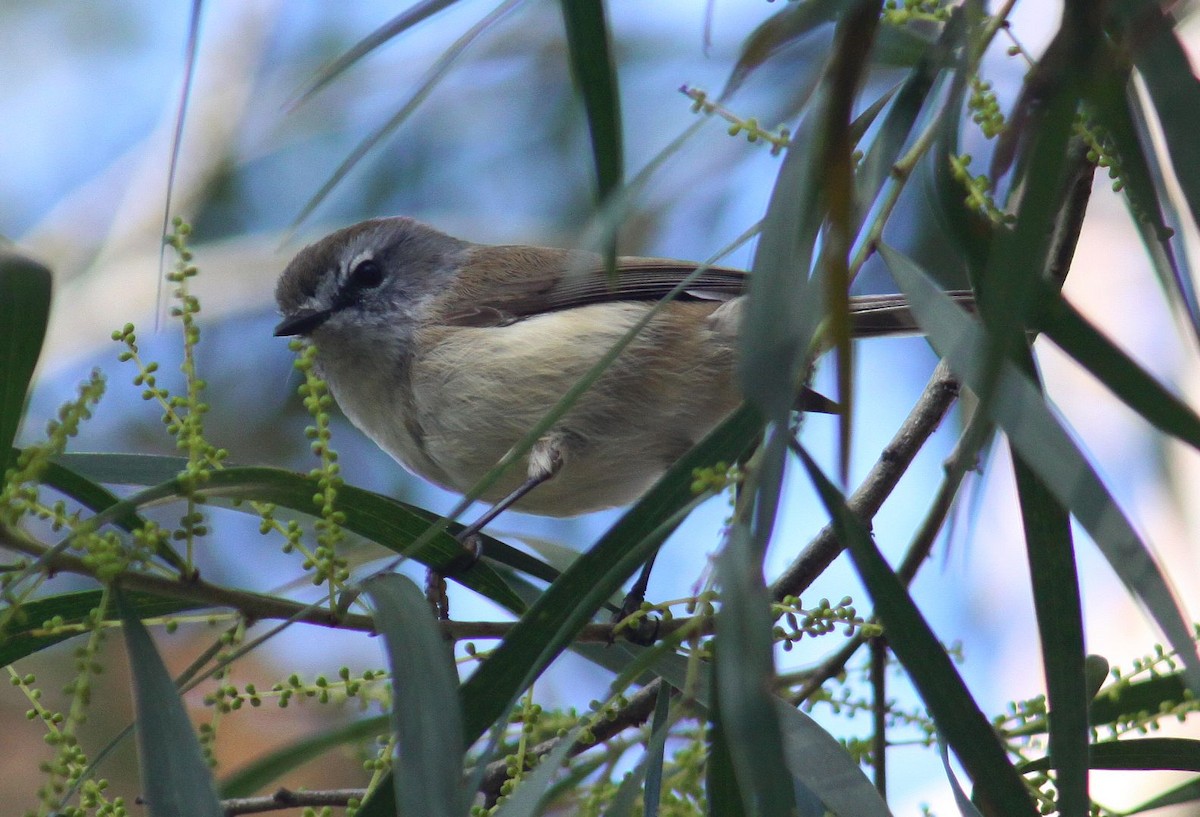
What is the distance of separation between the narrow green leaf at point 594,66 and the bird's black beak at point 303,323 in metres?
1.61

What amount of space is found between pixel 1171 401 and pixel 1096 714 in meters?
0.68

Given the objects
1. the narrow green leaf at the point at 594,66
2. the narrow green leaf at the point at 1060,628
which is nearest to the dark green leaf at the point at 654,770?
the narrow green leaf at the point at 1060,628

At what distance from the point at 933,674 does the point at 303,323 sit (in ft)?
5.98

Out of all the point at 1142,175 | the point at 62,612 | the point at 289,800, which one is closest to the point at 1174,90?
the point at 1142,175

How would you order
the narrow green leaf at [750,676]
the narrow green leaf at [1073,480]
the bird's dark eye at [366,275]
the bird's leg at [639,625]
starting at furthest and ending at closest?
the bird's dark eye at [366,275] < the bird's leg at [639,625] < the narrow green leaf at [1073,480] < the narrow green leaf at [750,676]

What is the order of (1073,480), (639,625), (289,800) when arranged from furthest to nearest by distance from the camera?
1. (639,625)
2. (289,800)
3. (1073,480)

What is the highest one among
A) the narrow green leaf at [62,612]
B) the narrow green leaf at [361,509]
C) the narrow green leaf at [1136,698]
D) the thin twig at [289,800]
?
the narrow green leaf at [361,509]

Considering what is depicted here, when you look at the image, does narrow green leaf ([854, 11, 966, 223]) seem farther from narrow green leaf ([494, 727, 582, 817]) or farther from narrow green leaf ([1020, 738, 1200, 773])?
narrow green leaf ([1020, 738, 1200, 773])

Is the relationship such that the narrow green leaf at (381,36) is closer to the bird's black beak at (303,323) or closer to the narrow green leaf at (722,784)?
the narrow green leaf at (722,784)

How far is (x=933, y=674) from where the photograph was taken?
1.07 meters

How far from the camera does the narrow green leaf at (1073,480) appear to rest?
34.6 inches

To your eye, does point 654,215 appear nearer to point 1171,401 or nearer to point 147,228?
point 147,228

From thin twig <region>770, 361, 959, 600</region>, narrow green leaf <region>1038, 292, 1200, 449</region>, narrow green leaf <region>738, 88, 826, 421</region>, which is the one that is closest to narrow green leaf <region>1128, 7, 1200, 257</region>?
narrow green leaf <region>1038, 292, 1200, 449</region>

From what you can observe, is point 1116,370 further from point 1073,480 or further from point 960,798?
point 960,798
